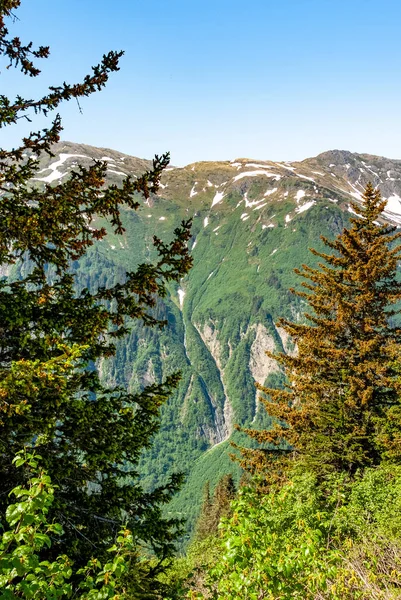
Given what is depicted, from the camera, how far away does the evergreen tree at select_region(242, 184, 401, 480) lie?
1742 cm

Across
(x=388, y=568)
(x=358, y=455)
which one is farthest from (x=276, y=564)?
(x=358, y=455)

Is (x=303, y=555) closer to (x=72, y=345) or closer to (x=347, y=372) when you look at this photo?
(x=72, y=345)

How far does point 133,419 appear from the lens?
9.90 meters

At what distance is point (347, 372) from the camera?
1841 cm

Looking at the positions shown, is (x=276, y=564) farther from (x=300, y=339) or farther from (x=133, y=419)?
(x=300, y=339)

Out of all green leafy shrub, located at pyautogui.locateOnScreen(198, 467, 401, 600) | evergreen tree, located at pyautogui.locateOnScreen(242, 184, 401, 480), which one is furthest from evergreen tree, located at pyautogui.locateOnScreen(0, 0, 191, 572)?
evergreen tree, located at pyautogui.locateOnScreen(242, 184, 401, 480)

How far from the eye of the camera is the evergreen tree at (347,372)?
17422 millimetres

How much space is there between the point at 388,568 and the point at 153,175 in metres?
10.1

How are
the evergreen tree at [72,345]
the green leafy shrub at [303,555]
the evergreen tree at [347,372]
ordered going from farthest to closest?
the evergreen tree at [347,372] < the evergreen tree at [72,345] < the green leafy shrub at [303,555]

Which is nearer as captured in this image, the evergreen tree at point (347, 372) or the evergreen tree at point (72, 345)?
the evergreen tree at point (72, 345)

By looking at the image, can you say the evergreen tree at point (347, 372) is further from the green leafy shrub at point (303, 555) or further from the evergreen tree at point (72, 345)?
the evergreen tree at point (72, 345)

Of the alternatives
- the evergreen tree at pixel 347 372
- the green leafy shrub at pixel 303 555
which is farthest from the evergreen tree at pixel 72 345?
the evergreen tree at pixel 347 372

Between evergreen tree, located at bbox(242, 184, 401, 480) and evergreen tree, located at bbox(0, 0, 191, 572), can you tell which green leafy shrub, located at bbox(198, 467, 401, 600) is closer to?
evergreen tree, located at bbox(0, 0, 191, 572)

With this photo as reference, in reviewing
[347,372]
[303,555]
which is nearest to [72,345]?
[303,555]
